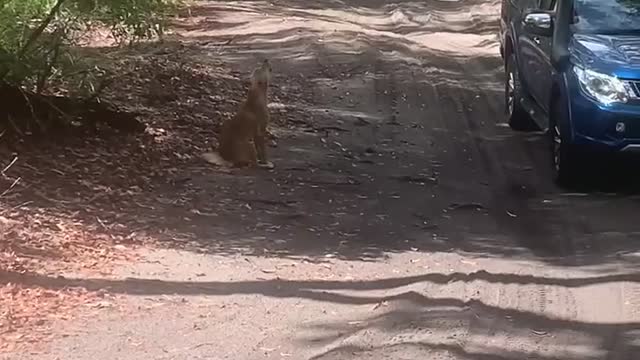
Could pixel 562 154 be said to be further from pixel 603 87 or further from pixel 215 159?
pixel 215 159

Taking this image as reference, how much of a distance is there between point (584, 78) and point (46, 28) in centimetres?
469

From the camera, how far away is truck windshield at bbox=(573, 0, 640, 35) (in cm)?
970

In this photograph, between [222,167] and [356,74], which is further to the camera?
[356,74]

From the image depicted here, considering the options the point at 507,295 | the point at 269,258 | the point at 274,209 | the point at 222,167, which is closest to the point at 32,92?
the point at 222,167

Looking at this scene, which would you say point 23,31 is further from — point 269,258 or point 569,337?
point 569,337

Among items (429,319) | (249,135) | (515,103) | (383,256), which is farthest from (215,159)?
(429,319)

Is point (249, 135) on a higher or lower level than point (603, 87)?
lower

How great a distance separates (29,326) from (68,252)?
1.43 metres

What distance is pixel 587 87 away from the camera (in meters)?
9.05

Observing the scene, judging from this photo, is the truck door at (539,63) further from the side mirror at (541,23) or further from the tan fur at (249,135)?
the tan fur at (249,135)

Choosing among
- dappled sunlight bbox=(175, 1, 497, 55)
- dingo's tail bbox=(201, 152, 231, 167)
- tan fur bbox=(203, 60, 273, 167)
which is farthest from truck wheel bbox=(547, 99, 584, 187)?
dappled sunlight bbox=(175, 1, 497, 55)

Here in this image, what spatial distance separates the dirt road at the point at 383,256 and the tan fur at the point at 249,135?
29 cm

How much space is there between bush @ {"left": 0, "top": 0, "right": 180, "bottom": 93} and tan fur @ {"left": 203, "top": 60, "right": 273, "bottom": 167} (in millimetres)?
1262

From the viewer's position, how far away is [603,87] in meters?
8.99
